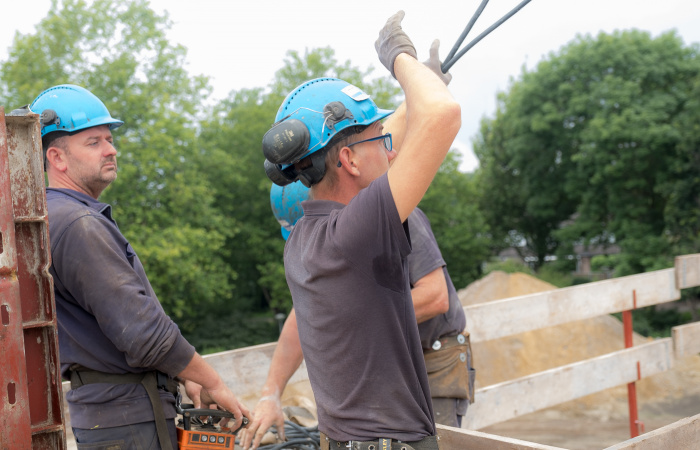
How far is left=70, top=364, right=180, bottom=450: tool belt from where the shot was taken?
2477 millimetres

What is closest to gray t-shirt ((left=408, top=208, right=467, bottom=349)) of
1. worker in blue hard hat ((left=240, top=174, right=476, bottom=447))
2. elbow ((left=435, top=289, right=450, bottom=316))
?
worker in blue hard hat ((left=240, top=174, right=476, bottom=447))

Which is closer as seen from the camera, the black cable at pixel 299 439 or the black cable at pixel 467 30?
the black cable at pixel 467 30

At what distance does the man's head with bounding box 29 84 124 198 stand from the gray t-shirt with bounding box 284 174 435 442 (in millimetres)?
1321

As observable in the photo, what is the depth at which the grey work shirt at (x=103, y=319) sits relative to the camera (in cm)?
238

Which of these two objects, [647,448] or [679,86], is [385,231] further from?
[679,86]

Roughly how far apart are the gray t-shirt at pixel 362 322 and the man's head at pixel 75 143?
132cm

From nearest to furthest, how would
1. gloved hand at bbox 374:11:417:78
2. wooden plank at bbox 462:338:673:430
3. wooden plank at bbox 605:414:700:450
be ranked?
gloved hand at bbox 374:11:417:78, wooden plank at bbox 605:414:700:450, wooden plank at bbox 462:338:673:430

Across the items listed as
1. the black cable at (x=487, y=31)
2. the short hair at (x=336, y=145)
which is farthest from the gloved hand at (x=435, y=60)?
the short hair at (x=336, y=145)

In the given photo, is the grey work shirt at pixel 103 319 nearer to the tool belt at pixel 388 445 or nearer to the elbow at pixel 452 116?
the tool belt at pixel 388 445

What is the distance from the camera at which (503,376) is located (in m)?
14.3

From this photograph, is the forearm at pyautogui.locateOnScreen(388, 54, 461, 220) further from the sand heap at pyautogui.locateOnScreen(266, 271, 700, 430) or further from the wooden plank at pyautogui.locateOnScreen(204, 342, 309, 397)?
the sand heap at pyautogui.locateOnScreen(266, 271, 700, 430)

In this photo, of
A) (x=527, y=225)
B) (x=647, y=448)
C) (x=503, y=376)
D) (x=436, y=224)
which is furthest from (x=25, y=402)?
(x=527, y=225)

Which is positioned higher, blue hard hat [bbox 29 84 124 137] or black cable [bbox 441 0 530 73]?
black cable [bbox 441 0 530 73]

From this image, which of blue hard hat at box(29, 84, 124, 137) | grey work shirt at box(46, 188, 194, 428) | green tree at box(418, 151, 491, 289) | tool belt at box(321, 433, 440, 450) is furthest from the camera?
green tree at box(418, 151, 491, 289)
